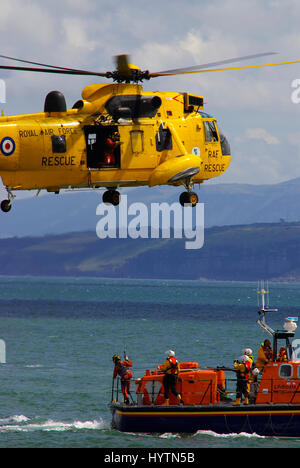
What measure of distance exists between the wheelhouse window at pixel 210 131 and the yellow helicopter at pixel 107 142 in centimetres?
94

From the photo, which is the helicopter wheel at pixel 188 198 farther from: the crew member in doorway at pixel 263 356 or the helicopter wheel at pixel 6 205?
the crew member in doorway at pixel 263 356

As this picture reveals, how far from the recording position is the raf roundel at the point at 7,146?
28297 mm

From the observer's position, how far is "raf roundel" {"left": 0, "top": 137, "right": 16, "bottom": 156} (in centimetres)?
2830

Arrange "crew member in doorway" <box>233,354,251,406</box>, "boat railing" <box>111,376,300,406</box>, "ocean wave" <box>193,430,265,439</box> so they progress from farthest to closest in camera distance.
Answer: "ocean wave" <box>193,430,265,439</box> → "boat railing" <box>111,376,300,406</box> → "crew member in doorway" <box>233,354,251,406</box>

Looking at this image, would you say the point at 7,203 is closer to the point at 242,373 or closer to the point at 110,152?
the point at 110,152

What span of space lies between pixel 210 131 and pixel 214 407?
9.90m

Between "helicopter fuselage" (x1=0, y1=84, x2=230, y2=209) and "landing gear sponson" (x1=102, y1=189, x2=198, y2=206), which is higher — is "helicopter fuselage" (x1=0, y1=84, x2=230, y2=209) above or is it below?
above

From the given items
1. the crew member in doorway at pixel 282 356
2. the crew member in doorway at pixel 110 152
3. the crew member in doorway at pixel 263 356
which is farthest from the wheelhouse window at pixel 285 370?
the crew member in doorway at pixel 110 152

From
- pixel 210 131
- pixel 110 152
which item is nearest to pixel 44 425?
pixel 210 131

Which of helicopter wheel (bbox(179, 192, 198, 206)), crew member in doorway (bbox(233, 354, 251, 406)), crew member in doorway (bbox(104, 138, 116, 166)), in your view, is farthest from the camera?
crew member in doorway (bbox(233, 354, 251, 406))

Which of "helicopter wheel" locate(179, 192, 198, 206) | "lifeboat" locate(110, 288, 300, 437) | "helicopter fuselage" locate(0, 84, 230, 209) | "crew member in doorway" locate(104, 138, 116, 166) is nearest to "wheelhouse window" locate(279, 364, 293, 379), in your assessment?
"lifeboat" locate(110, 288, 300, 437)

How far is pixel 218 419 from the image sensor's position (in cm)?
3441

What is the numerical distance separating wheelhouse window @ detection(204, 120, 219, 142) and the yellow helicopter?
94 cm

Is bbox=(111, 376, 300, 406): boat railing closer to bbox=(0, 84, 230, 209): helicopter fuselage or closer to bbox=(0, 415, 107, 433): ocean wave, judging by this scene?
bbox=(0, 415, 107, 433): ocean wave
